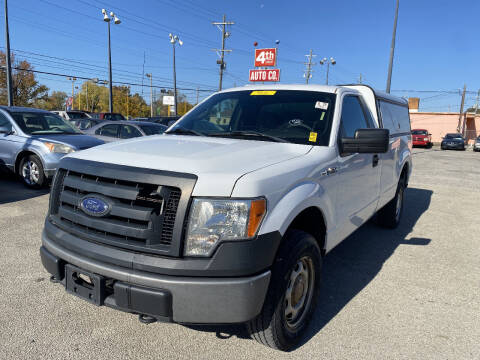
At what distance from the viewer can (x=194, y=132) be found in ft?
11.3

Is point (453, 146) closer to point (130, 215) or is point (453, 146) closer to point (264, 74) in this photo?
point (264, 74)

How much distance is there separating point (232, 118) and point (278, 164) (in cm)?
132

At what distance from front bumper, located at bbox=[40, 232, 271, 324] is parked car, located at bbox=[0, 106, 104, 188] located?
5832mm

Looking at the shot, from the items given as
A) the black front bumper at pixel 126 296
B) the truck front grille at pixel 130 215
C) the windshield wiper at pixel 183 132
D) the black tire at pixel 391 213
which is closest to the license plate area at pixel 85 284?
the black front bumper at pixel 126 296

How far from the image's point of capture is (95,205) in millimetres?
2270

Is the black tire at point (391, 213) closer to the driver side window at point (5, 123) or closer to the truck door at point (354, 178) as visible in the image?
the truck door at point (354, 178)

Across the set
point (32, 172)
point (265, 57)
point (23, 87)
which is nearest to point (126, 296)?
point (32, 172)

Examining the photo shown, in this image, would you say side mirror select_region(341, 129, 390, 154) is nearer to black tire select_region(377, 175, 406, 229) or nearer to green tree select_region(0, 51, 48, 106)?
black tire select_region(377, 175, 406, 229)

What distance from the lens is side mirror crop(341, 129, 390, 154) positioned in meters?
2.94

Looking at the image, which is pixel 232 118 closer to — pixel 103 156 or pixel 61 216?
pixel 103 156

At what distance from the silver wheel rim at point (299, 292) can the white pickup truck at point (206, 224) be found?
0.4 inches

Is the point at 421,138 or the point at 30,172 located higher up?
the point at 421,138

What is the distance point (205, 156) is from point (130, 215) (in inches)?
23.6

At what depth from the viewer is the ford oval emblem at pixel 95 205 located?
222 cm
